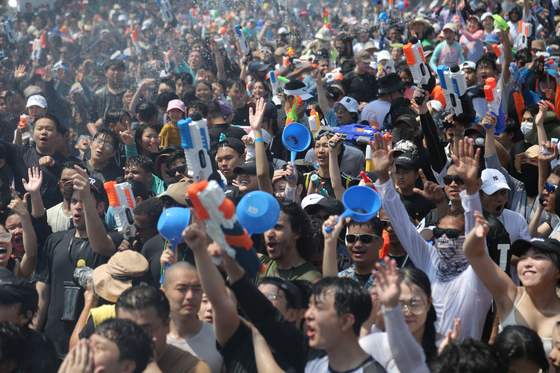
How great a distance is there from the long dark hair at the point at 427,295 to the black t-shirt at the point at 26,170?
12.5ft

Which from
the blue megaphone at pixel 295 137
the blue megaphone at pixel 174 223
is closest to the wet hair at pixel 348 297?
the blue megaphone at pixel 174 223

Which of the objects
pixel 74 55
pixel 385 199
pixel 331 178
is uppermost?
pixel 385 199

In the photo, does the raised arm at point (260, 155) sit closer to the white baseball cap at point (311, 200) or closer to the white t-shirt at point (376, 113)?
the white baseball cap at point (311, 200)

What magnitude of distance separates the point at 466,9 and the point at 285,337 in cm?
988

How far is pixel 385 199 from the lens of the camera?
371cm

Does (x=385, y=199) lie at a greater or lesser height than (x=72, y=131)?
greater

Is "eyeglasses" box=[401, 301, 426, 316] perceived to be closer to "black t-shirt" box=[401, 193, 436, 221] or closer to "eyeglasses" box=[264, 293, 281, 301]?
"eyeglasses" box=[264, 293, 281, 301]

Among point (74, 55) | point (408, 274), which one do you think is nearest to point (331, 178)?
point (408, 274)

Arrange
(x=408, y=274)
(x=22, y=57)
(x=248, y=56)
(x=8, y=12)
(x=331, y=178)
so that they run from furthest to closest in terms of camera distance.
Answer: (x=8, y=12), (x=22, y=57), (x=248, y=56), (x=331, y=178), (x=408, y=274)

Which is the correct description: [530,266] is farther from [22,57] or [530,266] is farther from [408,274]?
[22,57]

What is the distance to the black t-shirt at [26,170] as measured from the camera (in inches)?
220

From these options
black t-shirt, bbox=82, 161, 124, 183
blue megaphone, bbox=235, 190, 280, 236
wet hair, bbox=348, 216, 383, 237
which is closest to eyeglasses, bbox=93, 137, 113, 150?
black t-shirt, bbox=82, 161, 124, 183

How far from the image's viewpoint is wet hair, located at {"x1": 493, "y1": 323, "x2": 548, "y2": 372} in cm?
270

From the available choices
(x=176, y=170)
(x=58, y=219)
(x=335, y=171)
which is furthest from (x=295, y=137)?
(x=58, y=219)
